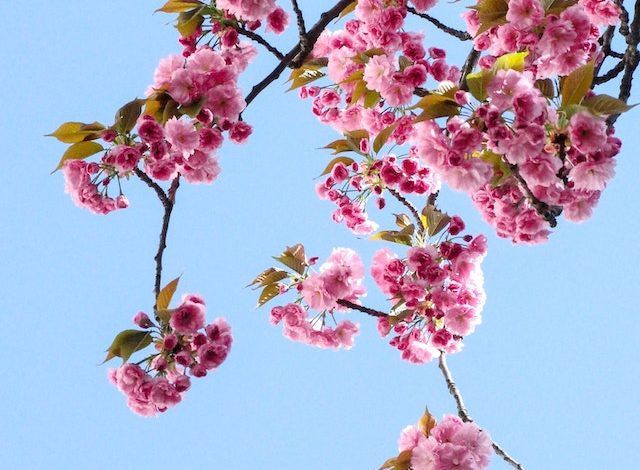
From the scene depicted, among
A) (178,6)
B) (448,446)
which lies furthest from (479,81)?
(178,6)

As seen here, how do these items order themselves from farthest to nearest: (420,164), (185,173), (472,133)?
1. (420,164)
2. (185,173)
3. (472,133)

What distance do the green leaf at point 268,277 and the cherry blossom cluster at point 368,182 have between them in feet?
1.99

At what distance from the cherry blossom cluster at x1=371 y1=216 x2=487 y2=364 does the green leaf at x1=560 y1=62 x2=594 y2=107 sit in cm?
128

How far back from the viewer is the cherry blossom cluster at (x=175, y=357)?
4332mm

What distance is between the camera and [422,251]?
4.74 m

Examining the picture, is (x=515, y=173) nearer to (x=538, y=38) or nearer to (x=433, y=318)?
(x=538, y=38)

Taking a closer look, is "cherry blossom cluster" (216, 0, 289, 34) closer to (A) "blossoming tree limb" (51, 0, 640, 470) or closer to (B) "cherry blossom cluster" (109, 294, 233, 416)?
(A) "blossoming tree limb" (51, 0, 640, 470)

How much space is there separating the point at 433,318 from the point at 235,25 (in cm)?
186

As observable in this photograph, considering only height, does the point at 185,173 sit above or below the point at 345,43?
below

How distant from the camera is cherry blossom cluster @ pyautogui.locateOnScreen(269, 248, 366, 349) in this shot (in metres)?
5.00

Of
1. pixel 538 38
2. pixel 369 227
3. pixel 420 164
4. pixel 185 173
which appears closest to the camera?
pixel 538 38

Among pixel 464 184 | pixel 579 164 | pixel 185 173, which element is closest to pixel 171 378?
pixel 185 173

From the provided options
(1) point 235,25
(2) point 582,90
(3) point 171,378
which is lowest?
(3) point 171,378

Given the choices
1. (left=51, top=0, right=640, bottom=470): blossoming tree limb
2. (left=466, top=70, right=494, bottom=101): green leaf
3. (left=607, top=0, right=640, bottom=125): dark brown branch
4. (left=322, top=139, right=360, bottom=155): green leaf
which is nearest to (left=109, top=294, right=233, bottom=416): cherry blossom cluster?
(left=51, top=0, right=640, bottom=470): blossoming tree limb
